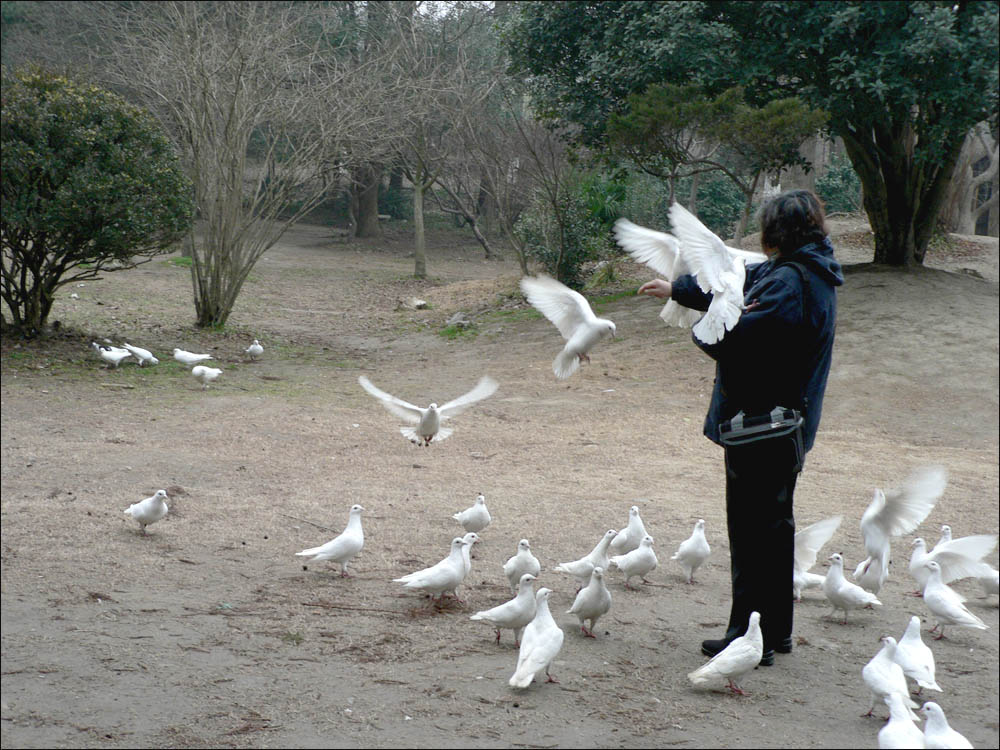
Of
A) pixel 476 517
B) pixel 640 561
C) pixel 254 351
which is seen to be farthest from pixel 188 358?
pixel 640 561

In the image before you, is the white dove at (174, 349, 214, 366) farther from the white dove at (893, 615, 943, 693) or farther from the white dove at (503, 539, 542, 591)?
the white dove at (893, 615, 943, 693)

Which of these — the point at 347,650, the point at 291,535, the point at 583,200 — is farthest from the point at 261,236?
the point at 347,650

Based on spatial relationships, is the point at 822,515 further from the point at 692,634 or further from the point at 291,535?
the point at 291,535

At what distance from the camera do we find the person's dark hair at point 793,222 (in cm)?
383

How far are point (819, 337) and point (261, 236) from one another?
12.0 m

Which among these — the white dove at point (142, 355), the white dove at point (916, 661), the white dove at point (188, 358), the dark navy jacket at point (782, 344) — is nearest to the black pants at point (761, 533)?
the dark navy jacket at point (782, 344)

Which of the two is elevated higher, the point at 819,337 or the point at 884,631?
the point at 819,337

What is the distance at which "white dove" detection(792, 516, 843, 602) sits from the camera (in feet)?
17.0

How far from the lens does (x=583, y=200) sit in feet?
60.3

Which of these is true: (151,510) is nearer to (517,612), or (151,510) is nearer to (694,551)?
(517,612)

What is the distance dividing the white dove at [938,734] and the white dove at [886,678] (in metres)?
0.30

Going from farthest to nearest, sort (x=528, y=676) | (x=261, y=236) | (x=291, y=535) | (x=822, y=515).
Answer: (x=261, y=236) → (x=822, y=515) → (x=291, y=535) → (x=528, y=676)

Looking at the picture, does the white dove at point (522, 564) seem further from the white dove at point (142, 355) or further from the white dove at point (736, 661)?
the white dove at point (142, 355)

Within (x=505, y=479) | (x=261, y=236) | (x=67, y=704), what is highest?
(x=261, y=236)
